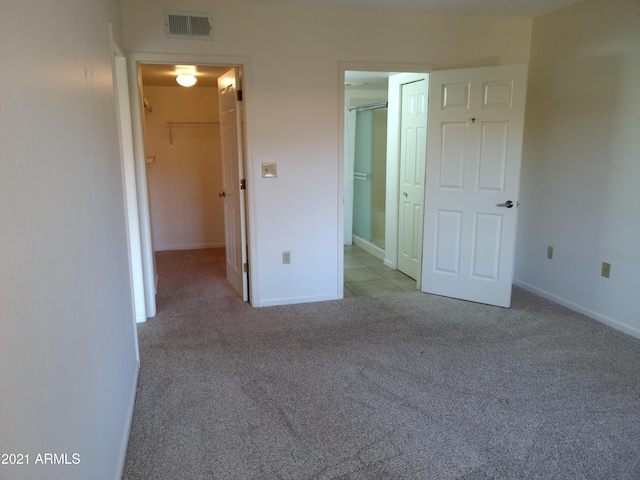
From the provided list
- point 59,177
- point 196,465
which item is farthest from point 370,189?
point 59,177

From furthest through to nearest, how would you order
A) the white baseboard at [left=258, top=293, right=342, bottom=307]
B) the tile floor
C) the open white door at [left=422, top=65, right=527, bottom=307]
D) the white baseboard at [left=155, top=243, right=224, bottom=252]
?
the white baseboard at [left=155, top=243, right=224, bottom=252] < the tile floor < the white baseboard at [left=258, top=293, right=342, bottom=307] < the open white door at [left=422, top=65, right=527, bottom=307]

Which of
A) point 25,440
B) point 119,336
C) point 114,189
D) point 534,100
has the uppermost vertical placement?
point 534,100

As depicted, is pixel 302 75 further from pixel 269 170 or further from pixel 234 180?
pixel 234 180

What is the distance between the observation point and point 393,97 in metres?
5.05

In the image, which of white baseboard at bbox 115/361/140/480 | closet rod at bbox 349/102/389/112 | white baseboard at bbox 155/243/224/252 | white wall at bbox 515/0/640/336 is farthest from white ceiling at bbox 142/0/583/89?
white baseboard at bbox 155/243/224/252

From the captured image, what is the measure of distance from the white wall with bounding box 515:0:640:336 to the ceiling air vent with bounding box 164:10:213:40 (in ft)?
9.57

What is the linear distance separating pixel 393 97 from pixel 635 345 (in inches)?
128

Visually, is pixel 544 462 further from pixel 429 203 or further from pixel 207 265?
pixel 207 265

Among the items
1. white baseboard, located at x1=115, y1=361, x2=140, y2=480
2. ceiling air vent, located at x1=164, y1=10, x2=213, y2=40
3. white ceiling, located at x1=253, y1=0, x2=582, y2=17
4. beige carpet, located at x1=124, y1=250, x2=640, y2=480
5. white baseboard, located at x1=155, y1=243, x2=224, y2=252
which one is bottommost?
beige carpet, located at x1=124, y1=250, x2=640, y2=480

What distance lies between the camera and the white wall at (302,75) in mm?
3629

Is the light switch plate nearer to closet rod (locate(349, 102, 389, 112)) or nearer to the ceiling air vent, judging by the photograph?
the ceiling air vent

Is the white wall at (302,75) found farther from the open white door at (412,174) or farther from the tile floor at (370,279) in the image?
the open white door at (412,174)

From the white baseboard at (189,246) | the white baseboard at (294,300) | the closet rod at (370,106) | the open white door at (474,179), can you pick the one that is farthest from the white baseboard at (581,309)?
the white baseboard at (189,246)

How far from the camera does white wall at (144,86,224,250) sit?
6.00 meters
